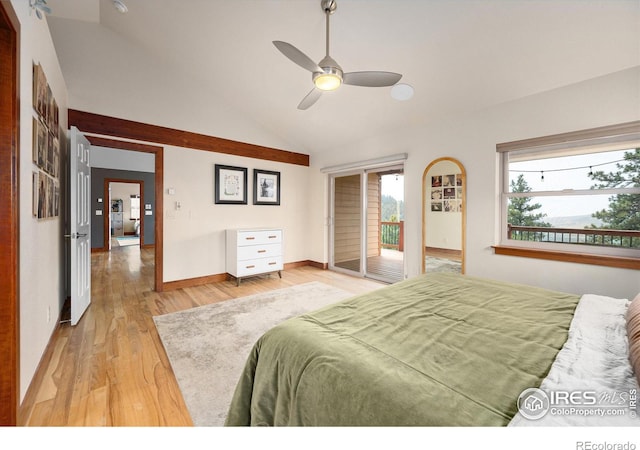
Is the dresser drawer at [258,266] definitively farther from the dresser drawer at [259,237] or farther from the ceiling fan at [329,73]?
the ceiling fan at [329,73]

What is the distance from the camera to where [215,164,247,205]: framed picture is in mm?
4227

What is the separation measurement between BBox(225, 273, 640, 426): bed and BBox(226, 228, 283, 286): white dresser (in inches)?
116

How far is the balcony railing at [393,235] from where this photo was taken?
6.45 m

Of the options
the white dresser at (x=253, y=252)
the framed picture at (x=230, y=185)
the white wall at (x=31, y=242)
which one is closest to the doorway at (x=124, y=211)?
the framed picture at (x=230, y=185)

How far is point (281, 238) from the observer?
14.8 feet

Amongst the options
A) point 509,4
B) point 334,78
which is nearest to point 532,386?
point 334,78

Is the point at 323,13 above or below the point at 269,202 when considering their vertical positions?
above

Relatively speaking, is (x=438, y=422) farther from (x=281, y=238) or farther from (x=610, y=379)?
(x=281, y=238)

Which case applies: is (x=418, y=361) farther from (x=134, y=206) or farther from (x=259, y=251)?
(x=134, y=206)

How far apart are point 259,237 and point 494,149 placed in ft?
11.2

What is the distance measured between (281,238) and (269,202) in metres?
0.81

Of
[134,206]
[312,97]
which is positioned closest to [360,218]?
[312,97]

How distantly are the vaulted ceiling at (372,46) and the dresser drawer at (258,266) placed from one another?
7.23 ft
